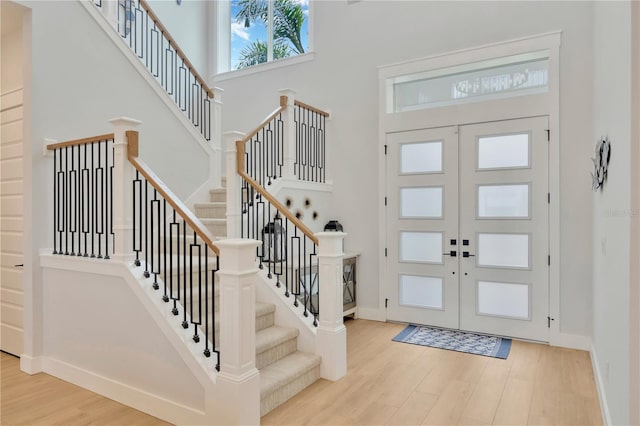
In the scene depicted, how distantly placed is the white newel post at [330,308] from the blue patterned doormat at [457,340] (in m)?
1.31

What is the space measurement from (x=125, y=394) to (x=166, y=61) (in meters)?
3.92

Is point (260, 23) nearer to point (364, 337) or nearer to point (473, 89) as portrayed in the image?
point (473, 89)

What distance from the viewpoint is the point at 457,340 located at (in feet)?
15.0

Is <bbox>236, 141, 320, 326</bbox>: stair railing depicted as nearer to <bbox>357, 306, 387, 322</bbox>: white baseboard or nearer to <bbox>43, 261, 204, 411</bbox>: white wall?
<bbox>357, 306, 387, 322</bbox>: white baseboard

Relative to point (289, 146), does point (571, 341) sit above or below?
below

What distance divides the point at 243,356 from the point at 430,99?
4.01 meters

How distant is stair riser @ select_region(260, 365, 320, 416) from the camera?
116 inches

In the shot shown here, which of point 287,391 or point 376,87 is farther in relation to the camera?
point 376,87

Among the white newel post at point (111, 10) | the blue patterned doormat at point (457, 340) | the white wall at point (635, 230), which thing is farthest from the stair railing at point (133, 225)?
the blue patterned doormat at point (457, 340)

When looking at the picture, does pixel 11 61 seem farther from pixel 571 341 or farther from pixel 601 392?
pixel 571 341

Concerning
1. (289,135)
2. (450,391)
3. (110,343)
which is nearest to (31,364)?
(110,343)

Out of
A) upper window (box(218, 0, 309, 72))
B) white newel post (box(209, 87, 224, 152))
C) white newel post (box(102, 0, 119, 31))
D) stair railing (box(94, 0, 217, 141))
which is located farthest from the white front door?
white newel post (box(102, 0, 119, 31))

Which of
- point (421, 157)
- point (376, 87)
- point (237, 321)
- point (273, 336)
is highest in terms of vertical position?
point (376, 87)

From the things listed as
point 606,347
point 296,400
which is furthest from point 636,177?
point 296,400
